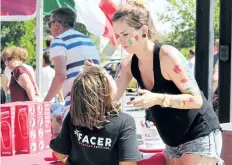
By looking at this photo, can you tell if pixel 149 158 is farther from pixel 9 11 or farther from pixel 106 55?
pixel 106 55

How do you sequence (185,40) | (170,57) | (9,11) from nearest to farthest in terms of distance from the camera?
1. (170,57)
2. (9,11)
3. (185,40)

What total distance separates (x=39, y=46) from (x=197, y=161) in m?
5.44

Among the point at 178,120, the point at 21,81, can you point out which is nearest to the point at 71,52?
the point at 21,81

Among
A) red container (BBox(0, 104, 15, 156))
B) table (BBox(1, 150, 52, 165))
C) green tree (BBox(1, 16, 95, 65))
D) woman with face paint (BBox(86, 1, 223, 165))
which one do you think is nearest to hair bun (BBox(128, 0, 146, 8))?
woman with face paint (BBox(86, 1, 223, 165))

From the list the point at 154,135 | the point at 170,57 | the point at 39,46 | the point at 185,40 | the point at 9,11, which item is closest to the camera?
the point at 170,57

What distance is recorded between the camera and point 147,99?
2.40m

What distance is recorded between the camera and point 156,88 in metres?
2.62

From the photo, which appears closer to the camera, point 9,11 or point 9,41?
point 9,11

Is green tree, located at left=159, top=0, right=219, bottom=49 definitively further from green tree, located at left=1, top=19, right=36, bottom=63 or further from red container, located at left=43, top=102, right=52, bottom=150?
red container, located at left=43, top=102, right=52, bottom=150

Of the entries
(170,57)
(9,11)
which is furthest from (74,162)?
(9,11)

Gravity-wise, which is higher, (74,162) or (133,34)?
(133,34)

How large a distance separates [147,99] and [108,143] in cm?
28

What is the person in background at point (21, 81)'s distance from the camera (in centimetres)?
576

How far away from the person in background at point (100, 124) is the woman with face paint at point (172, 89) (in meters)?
0.22
